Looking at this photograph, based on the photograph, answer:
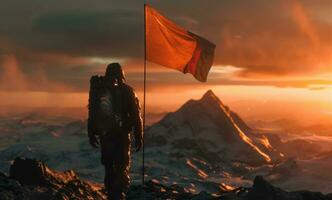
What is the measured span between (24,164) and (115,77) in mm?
6612

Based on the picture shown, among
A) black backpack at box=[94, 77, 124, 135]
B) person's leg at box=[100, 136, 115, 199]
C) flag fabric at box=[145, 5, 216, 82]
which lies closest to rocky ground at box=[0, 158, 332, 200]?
person's leg at box=[100, 136, 115, 199]

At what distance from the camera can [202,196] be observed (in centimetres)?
2414

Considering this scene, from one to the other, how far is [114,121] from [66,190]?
5.52m

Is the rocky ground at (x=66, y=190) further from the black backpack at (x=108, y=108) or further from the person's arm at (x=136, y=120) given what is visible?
the person's arm at (x=136, y=120)

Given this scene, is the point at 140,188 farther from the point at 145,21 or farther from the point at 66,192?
the point at 145,21

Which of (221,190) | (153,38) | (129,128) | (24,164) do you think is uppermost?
(153,38)

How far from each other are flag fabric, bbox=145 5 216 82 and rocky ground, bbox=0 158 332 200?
19.1 ft

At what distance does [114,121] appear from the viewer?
1795cm

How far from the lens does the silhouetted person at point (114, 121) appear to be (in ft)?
58.2

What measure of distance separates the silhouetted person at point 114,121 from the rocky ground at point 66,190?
3.23 m

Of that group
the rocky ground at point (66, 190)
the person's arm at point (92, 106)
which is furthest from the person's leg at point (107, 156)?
the rocky ground at point (66, 190)

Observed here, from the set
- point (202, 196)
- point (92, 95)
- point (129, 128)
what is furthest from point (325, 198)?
point (92, 95)

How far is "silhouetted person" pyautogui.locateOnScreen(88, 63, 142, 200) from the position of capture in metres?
17.8

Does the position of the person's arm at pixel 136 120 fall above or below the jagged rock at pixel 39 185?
above
